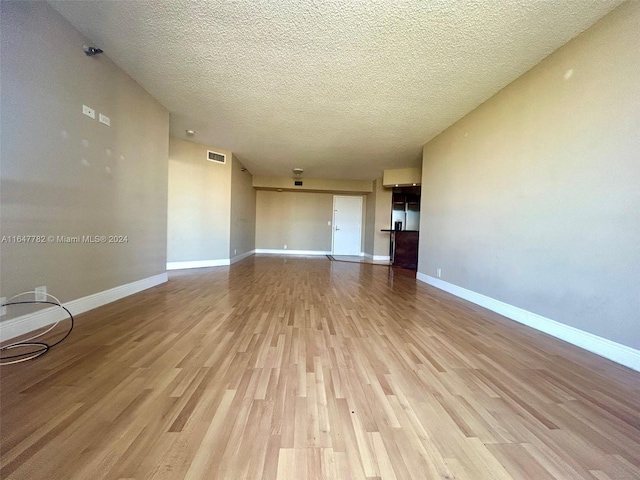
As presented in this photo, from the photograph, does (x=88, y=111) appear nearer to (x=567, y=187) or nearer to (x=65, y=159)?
(x=65, y=159)

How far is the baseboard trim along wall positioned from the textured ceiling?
7.76 ft

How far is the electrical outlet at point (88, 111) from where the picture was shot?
247 cm

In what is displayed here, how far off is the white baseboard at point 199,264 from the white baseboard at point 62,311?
1.67 meters

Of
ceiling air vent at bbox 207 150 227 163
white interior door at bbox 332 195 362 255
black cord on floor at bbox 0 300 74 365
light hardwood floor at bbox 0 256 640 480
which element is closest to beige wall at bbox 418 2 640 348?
light hardwood floor at bbox 0 256 640 480

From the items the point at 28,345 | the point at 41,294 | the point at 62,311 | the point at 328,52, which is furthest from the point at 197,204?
the point at 328,52

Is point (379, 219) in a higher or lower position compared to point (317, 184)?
lower

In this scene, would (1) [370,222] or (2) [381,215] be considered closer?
(2) [381,215]

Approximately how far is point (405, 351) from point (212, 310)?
74.9 inches

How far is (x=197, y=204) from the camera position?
→ 5.38m

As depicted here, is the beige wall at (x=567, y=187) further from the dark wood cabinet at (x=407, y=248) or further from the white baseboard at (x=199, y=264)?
the white baseboard at (x=199, y=264)

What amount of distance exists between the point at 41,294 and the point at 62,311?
0.25 m

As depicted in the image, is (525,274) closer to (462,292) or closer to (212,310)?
(462,292)

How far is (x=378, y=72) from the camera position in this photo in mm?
2725

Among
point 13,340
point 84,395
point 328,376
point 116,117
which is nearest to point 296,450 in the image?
point 328,376
